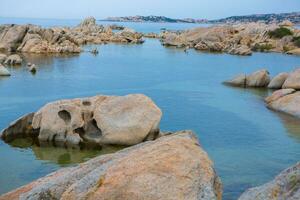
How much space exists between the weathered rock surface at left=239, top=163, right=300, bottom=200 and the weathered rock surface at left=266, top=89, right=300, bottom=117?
2748cm

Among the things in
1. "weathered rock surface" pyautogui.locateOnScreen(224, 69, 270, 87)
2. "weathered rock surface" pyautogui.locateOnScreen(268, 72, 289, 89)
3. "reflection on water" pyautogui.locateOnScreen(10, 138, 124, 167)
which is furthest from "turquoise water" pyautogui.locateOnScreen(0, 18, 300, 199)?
"weathered rock surface" pyautogui.locateOnScreen(268, 72, 289, 89)

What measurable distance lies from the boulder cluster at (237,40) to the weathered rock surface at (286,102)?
55.6 meters

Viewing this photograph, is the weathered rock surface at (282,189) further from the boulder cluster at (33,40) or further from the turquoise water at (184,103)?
the boulder cluster at (33,40)

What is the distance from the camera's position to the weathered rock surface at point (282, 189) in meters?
9.47

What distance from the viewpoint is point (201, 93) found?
49.9m

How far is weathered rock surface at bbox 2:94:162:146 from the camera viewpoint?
92.0 ft

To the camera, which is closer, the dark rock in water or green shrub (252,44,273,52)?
the dark rock in water

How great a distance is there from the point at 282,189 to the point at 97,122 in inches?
773

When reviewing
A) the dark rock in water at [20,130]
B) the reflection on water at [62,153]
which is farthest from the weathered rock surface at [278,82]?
the dark rock in water at [20,130]

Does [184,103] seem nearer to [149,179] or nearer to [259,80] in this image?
[259,80]

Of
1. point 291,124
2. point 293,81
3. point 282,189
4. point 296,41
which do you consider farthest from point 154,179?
point 296,41

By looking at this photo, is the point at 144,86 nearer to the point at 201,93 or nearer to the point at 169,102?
the point at 201,93

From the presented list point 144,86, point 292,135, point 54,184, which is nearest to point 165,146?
point 54,184

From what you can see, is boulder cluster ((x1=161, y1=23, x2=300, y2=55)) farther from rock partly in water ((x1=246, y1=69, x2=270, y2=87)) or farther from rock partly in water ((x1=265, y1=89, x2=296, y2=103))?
rock partly in water ((x1=265, y1=89, x2=296, y2=103))
